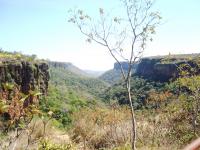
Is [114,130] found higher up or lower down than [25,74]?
lower down

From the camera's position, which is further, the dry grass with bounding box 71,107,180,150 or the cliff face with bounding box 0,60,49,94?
the cliff face with bounding box 0,60,49,94

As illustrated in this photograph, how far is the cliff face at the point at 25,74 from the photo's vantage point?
117 ft

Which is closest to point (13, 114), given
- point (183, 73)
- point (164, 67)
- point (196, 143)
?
point (196, 143)

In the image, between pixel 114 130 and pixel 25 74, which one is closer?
pixel 114 130

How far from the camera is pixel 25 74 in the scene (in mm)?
38781

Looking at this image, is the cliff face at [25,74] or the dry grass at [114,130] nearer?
the dry grass at [114,130]

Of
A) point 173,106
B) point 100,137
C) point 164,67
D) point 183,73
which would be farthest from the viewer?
point 164,67

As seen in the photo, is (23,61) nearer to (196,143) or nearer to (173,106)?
(173,106)

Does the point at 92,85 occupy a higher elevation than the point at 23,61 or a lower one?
lower

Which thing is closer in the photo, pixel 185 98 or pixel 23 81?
pixel 185 98

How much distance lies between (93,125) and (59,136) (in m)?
1.44

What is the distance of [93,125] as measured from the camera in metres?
13.8

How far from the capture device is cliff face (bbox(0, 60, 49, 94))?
117 ft

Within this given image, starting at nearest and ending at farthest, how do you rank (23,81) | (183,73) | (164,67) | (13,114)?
(13,114) < (183,73) < (23,81) < (164,67)
